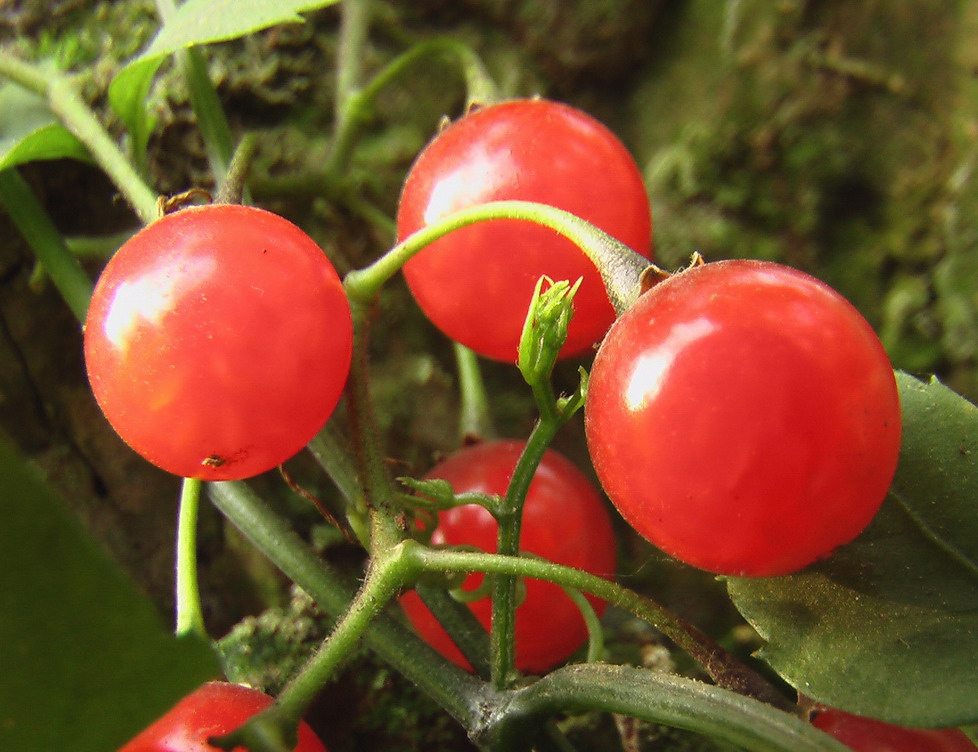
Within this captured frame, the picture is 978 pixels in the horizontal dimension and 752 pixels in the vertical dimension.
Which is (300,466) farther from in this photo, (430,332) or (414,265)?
(414,265)

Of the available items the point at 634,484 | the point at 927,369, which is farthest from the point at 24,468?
the point at 927,369

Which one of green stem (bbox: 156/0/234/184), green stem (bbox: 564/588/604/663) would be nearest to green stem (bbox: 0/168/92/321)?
green stem (bbox: 156/0/234/184)

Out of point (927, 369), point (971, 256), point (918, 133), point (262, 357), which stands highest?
point (262, 357)

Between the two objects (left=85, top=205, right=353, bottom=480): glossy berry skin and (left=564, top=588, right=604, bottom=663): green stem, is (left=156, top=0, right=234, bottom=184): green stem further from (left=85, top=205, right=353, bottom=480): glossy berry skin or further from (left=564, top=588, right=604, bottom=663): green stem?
(left=564, top=588, right=604, bottom=663): green stem

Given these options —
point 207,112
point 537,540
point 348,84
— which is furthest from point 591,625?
point 348,84

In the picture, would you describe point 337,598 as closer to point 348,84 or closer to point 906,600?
point 906,600
